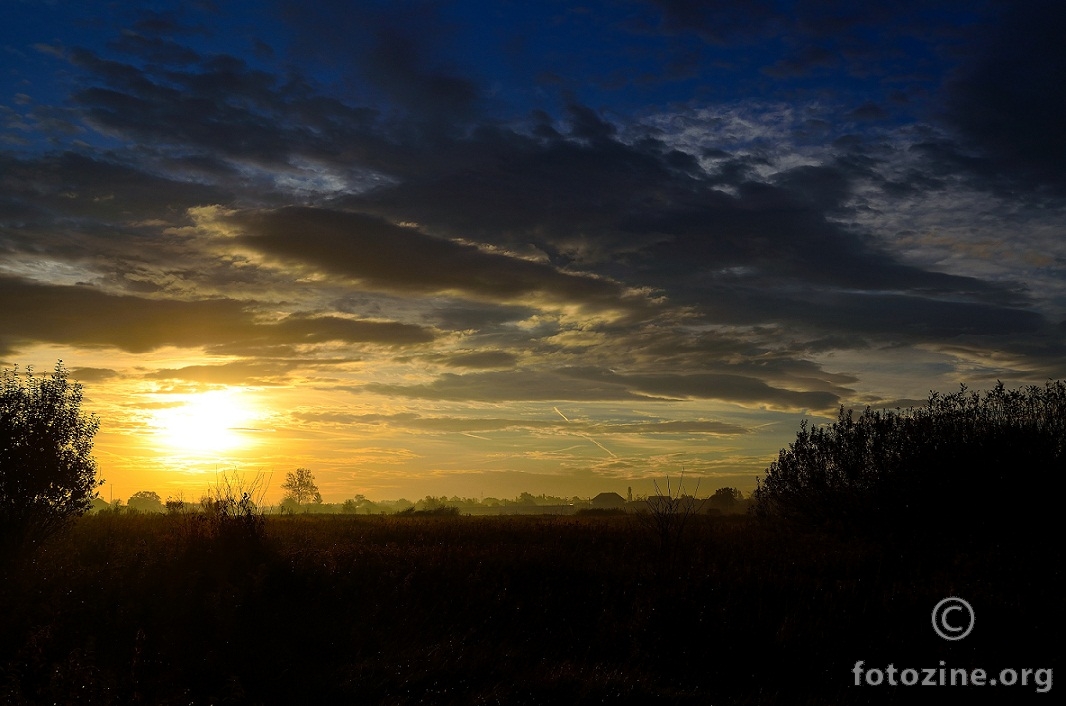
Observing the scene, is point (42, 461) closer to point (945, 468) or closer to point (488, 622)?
point (488, 622)

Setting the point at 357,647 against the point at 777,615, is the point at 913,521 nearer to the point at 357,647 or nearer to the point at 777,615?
the point at 777,615

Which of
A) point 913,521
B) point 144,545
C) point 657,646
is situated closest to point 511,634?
point 657,646

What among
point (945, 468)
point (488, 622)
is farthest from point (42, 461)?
point (945, 468)

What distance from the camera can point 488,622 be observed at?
44.6 feet

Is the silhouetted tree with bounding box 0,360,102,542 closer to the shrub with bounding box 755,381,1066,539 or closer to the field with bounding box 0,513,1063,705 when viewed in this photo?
the field with bounding box 0,513,1063,705

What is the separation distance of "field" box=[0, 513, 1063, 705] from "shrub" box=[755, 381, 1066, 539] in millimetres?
3532

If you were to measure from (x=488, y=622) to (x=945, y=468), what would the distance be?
58.1 ft

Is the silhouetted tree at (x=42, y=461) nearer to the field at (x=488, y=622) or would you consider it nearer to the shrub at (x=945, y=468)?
the field at (x=488, y=622)

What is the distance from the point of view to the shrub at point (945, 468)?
23.3m

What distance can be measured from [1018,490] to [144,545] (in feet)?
83.8

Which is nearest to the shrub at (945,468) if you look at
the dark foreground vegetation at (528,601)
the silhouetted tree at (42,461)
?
the dark foreground vegetation at (528,601)

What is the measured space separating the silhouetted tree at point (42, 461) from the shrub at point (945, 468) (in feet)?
77.5

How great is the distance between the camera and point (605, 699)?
383 inches

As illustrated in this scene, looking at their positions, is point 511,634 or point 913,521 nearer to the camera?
point 511,634
